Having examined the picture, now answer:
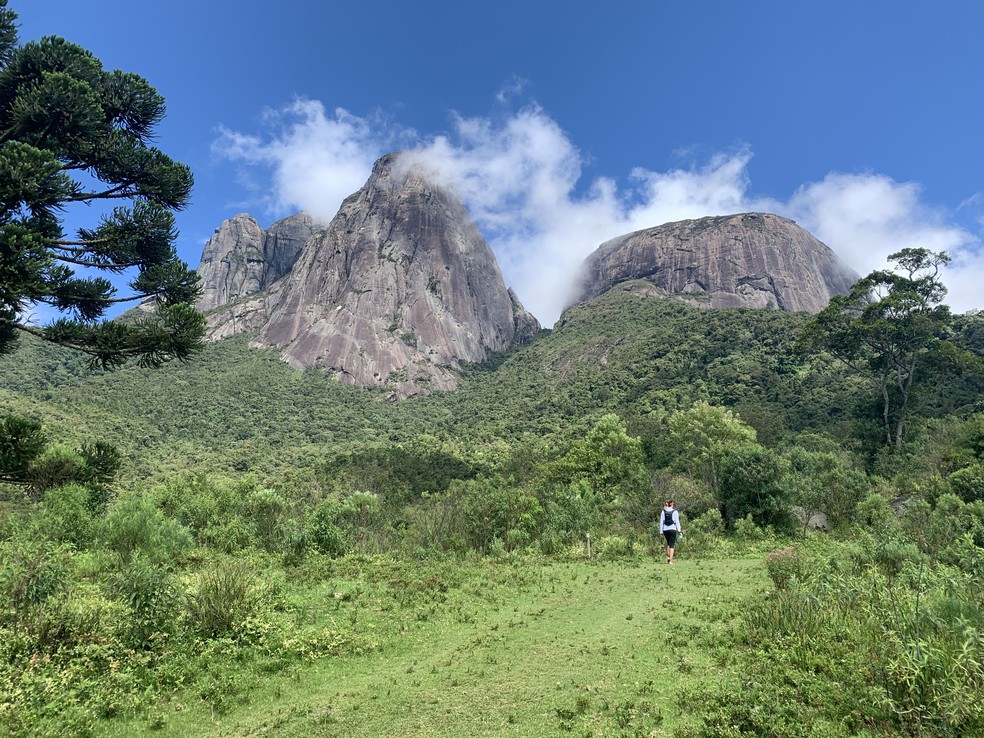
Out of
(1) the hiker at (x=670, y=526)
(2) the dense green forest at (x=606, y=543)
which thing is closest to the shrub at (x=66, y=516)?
(2) the dense green forest at (x=606, y=543)

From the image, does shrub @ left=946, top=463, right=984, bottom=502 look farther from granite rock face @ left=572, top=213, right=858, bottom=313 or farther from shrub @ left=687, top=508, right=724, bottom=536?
granite rock face @ left=572, top=213, right=858, bottom=313

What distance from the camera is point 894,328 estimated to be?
3350 cm

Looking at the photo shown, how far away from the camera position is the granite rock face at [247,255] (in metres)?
→ 164

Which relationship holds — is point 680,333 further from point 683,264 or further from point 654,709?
point 654,709

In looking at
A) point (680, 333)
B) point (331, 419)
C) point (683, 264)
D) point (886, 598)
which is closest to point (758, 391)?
point (680, 333)

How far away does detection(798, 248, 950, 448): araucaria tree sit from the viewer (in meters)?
33.3

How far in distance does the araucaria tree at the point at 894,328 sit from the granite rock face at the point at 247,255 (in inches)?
6274

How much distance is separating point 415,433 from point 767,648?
89907 millimetres

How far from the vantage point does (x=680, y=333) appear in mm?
86500

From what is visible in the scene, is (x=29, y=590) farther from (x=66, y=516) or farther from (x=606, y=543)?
(x=606, y=543)

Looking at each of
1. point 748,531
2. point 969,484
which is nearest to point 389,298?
point 748,531

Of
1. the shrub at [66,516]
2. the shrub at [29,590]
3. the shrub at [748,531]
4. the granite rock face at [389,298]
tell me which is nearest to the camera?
the shrub at [29,590]

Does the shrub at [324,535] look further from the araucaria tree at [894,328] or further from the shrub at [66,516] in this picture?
the araucaria tree at [894,328]

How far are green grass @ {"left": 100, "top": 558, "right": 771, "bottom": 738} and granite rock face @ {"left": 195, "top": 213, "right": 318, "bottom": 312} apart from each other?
17120cm
